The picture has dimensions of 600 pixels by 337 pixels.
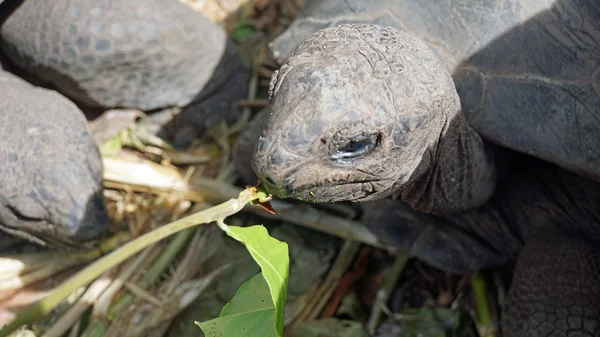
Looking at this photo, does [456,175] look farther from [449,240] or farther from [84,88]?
[84,88]

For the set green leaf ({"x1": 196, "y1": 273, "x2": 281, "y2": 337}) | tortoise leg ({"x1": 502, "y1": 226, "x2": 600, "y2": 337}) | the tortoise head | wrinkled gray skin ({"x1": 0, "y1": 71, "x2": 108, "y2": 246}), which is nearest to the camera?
the tortoise head

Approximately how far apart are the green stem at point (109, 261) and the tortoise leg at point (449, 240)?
2.97 ft

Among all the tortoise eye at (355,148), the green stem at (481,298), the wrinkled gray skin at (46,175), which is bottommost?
the green stem at (481,298)

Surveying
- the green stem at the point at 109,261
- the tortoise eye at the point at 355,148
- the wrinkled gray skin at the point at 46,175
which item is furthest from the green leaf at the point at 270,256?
the wrinkled gray skin at the point at 46,175

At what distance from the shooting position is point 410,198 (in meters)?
2.05

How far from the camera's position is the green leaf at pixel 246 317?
5.37 feet

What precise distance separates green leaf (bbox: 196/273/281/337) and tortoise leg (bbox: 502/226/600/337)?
93 cm

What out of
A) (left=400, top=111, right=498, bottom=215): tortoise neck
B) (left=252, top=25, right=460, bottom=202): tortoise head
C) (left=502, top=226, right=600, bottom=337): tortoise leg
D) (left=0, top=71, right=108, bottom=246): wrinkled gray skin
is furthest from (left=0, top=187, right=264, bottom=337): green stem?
(left=502, top=226, right=600, bottom=337): tortoise leg

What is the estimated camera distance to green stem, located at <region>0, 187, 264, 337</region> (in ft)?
5.21

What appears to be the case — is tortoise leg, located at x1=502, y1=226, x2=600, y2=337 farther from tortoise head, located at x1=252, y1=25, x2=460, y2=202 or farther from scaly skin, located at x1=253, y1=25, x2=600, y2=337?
tortoise head, located at x1=252, y1=25, x2=460, y2=202

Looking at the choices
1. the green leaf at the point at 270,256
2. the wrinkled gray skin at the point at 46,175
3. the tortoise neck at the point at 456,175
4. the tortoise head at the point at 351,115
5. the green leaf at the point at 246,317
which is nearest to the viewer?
the tortoise head at the point at 351,115

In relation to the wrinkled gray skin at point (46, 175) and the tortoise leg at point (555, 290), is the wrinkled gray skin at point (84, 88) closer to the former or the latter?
the wrinkled gray skin at point (46, 175)

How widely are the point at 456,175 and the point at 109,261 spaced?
1.09 m

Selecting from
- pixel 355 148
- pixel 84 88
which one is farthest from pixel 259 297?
pixel 84 88
